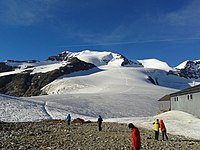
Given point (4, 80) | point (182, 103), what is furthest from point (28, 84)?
point (182, 103)

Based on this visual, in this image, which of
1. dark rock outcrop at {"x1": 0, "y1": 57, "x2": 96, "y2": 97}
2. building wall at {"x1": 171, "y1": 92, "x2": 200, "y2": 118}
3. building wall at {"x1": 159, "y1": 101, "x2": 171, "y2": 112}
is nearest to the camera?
building wall at {"x1": 171, "y1": 92, "x2": 200, "y2": 118}

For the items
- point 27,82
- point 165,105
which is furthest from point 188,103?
point 27,82

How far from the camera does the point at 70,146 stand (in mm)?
18469

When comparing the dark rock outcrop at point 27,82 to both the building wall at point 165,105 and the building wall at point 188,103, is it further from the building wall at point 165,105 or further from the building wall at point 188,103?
the building wall at point 188,103

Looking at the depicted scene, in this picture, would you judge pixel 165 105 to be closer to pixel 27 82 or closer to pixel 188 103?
pixel 188 103

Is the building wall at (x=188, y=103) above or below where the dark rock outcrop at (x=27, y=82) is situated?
below

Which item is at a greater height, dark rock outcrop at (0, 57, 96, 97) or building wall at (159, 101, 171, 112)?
dark rock outcrop at (0, 57, 96, 97)

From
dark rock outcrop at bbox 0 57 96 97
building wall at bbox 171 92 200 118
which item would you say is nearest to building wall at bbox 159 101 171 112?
building wall at bbox 171 92 200 118

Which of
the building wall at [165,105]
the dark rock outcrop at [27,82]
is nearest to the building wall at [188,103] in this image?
the building wall at [165,105]

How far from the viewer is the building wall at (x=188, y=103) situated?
133 ft

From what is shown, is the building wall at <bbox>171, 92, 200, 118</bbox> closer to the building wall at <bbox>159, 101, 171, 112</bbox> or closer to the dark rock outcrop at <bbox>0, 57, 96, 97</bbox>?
the building wall at <bbox>159, 101, 171, 112</bbox>

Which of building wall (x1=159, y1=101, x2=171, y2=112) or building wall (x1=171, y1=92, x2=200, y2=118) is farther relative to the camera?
building wall (x1=159, y1=101, x2=171, y2=112)

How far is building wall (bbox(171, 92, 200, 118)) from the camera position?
40625 millimetres

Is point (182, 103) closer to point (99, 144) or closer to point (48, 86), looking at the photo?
point (99, 144)
